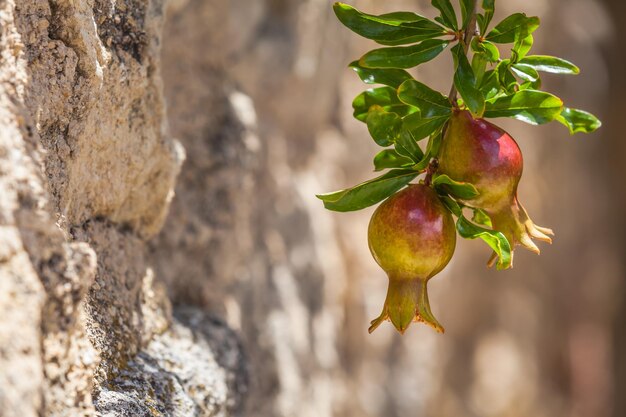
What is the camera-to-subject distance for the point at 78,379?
67 cm

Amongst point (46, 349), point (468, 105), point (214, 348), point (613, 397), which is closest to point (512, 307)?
point (613, 397)

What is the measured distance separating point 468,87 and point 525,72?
8cm

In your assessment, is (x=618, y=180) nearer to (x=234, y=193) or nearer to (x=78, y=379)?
(x=234, y=193)

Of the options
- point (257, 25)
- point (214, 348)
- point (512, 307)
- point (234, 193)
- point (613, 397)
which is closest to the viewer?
point (214, 348)

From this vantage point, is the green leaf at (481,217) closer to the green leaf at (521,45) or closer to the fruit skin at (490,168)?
the fruit skin at (490,168)

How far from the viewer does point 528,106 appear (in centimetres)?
74

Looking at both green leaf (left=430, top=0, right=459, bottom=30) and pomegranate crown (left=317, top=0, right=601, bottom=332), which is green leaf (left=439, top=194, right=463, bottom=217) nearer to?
pomegranate crown (left=317, top=0, right=601, bottom=332)

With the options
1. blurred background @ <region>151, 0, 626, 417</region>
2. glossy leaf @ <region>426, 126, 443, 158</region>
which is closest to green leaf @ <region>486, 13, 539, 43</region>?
glossy leaf @ <region>426, 126, 443, 158</region>

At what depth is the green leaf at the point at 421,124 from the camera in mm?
755

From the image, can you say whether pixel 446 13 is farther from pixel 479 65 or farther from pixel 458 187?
pixel 458 187

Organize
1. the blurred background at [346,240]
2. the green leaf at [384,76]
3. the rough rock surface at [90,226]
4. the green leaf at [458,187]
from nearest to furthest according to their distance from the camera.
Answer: the rough rock surface at [90,226] < the green leaf at [458,187] < the green leaf at [384,76] < the blurred background at [346,240]

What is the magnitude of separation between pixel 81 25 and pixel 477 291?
1.90 meters

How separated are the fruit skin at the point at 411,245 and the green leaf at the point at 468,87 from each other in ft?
0.27

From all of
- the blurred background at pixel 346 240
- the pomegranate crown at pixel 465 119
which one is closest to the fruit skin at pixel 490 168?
the pomegranate crown at pixel 465 119
